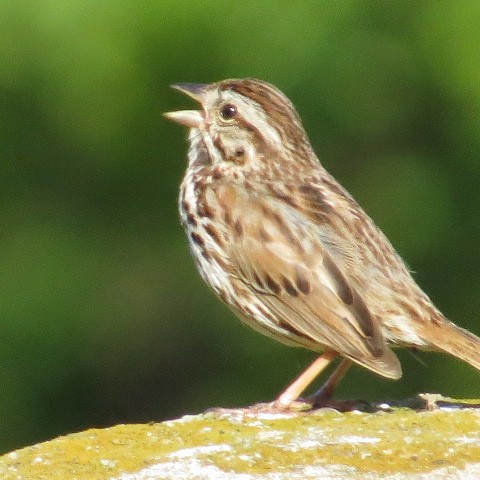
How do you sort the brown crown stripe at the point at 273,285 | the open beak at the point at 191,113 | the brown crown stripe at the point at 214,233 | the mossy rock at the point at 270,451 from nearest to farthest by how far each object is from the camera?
the mossy rock at the point at 270,451 < the brown crown stripe at the point at 273,285 < the brown crown stripe at the point at 214,233 < the open beak at the point at 191,113

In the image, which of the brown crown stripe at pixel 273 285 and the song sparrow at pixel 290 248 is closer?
the song sparrow at pixel 290 248

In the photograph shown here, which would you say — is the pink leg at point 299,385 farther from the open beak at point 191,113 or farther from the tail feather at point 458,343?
the open beak at point 191,113

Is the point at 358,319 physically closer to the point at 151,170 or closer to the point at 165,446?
the point at 165,446

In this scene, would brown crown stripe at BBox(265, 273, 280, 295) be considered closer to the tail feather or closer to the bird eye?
the tail feather

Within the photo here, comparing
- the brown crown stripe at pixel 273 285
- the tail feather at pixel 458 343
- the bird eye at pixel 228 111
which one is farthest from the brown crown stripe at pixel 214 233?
the tail feather at pixel 458 343

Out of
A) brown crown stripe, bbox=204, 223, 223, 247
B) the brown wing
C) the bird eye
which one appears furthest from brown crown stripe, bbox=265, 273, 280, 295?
the bird eye

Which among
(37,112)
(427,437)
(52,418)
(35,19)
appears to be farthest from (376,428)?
(52,418)

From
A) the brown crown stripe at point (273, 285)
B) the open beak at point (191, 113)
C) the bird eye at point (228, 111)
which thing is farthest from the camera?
the open beak at point (191, 113)
